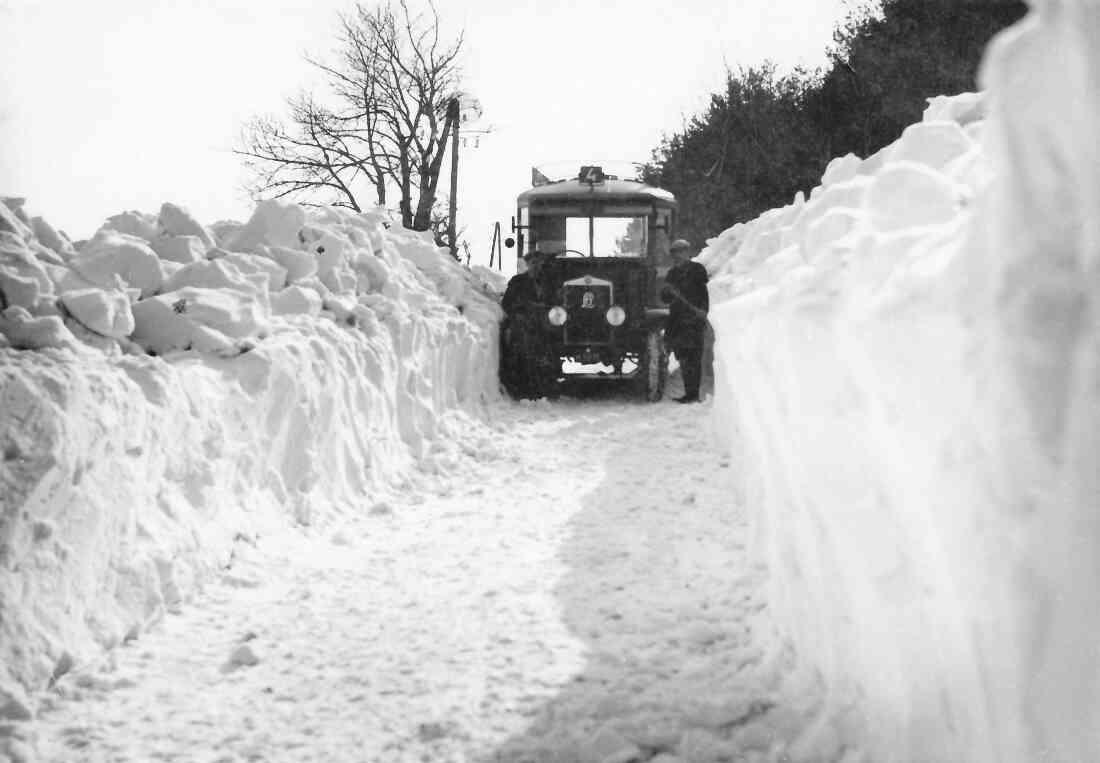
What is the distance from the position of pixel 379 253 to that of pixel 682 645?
6576mm

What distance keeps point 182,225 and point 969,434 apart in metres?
5.57

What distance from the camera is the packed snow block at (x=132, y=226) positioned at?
20.1ft

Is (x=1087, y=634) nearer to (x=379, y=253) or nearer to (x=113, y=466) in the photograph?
(x=113, y=466)

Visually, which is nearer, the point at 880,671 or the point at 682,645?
the point at 880,671

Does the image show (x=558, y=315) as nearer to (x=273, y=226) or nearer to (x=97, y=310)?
(x=273, y=226)

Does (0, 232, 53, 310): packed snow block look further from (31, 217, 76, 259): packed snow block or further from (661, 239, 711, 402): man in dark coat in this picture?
(661, 239, 711, 402): man in dark coat

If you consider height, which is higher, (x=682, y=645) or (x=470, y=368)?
(x=470, y=368)

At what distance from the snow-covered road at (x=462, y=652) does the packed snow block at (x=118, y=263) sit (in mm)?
1542

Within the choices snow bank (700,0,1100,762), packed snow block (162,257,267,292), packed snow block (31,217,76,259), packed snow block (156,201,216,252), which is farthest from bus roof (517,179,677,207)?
snow bank (700,0,1100,762)

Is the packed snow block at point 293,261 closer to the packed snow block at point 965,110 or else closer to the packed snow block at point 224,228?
the packed snow block at point 224,228

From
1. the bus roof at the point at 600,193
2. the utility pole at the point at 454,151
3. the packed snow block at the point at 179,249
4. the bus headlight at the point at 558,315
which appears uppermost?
the utility pole at the point at 454,151

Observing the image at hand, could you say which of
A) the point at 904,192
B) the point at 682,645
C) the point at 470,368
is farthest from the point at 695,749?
the point at 470,368

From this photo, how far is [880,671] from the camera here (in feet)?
7.64

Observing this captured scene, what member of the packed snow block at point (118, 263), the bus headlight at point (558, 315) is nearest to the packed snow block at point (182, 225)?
→ the packed snow block at point (118, 263)
